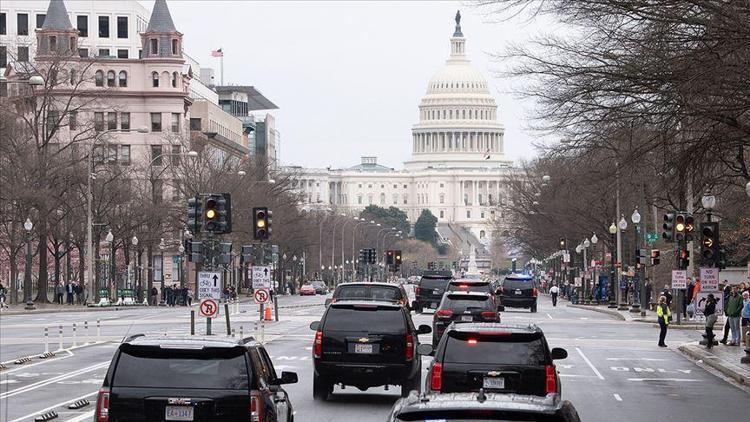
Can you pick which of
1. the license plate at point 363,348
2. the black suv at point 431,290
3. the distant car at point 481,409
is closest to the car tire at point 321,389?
the license plate at point 363,348

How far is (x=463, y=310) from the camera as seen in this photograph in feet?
118

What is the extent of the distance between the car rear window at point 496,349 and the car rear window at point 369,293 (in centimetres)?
2030

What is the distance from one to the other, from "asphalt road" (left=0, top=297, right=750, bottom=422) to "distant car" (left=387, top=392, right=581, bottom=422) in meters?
7.29

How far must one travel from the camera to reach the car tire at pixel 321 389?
24953mm

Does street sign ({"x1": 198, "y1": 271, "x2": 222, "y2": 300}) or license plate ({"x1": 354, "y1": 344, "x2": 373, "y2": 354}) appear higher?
street sign ({"x1": 198, "y1": 271, "x2": 222, "y2": 300})

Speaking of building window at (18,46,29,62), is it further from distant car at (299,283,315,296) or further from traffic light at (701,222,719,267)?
traffic light at (701,222,719,267)

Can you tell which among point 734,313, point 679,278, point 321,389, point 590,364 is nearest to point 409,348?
point 321,389

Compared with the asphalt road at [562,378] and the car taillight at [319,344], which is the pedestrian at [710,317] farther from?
the car taillight at [319,344]

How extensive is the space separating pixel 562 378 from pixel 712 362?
20.0 feet

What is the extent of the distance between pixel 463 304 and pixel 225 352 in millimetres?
21631

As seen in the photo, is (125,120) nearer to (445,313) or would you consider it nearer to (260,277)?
(260,277)

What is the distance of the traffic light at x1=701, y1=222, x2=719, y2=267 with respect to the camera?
41625 millimetres

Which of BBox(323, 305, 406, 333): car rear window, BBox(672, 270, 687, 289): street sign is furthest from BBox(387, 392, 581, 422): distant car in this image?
BBox(672, 270, 687, 289): street sign

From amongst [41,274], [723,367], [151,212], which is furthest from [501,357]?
[151,212]
